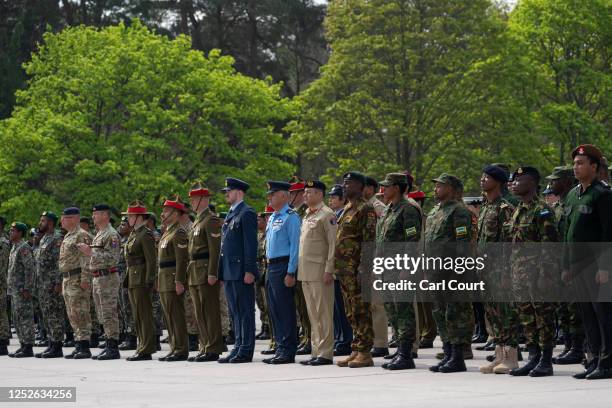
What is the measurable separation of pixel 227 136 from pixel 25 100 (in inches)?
319

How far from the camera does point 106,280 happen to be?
53.3 feet

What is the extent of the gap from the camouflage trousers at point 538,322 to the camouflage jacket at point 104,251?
6.60 m

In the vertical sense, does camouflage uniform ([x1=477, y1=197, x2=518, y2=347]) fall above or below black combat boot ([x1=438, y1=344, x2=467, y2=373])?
above

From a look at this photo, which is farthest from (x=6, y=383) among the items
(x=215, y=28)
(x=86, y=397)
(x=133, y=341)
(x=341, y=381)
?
(x=215, y=28)

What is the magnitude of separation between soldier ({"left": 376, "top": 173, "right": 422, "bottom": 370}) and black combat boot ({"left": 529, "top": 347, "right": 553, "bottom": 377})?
157 cm

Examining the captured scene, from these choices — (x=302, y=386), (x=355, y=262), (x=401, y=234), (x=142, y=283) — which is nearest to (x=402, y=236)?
(x=401, y=234)

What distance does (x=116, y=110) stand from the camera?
4159 centimetres

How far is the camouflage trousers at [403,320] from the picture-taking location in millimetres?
12703

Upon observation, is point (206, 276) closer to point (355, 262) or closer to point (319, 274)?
point (319, 274)

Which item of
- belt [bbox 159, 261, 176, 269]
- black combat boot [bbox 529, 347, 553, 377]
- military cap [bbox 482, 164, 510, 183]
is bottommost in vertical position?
black combat boot [bbox 529, 347, 553, 377]

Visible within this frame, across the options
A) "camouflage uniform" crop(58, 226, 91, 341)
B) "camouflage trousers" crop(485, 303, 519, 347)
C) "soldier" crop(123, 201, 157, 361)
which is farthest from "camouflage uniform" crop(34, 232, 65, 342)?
"camouflage trousers" crop(485, 303, 519, 347)

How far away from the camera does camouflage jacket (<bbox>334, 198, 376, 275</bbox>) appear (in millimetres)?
13453

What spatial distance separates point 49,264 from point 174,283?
319cm

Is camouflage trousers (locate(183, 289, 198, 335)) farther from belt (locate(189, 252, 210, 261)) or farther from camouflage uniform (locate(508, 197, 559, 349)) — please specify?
camouflage uniform (locate(508, 197, 559, 349))
